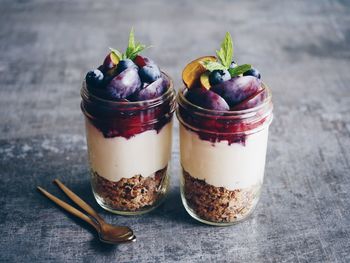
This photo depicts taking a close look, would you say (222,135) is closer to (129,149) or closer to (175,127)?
(129,149)

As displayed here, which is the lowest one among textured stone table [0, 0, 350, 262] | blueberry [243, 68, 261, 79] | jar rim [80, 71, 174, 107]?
textured stone table [0, 0, 350, 262]

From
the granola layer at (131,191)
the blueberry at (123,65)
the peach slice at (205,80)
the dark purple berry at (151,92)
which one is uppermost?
the blueberry at (123,65)

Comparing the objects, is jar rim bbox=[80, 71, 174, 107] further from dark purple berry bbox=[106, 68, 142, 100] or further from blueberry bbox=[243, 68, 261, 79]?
blueberry bbox=[243, 68, 261, 79]

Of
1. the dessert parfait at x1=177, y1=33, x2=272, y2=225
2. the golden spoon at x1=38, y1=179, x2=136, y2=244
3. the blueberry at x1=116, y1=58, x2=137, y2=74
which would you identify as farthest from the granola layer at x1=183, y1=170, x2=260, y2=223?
the blueberry at x1=116, y1=58, x2=137, y2=74

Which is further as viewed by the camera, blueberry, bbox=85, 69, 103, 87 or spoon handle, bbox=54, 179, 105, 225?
spoon handle, bbox=54, 179, 105, 225

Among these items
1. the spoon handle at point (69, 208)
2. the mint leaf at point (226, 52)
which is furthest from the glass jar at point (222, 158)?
the spoon handle at point (69, 208)

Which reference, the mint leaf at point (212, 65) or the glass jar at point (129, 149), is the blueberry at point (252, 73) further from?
the glass jar at point (129, 149)

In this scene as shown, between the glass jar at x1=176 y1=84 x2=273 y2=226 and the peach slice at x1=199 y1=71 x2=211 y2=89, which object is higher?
the peach slice at x1=199 y1=71 x2=211 y2=89
